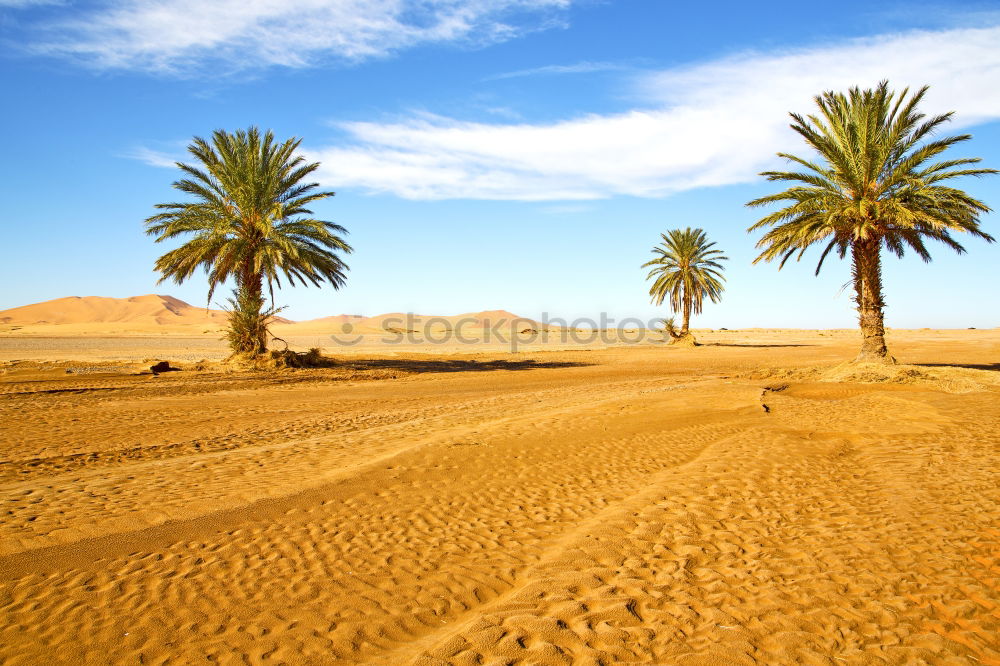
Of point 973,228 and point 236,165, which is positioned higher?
point 236,165

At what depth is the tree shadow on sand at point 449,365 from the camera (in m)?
24.9

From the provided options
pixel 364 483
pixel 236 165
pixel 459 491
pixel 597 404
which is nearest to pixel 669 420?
pixel 597 404

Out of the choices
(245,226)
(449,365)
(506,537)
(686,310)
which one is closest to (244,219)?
(245,226)

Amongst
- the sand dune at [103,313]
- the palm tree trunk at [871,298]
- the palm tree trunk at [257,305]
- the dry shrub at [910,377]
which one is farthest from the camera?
the sand dune at [103,313]

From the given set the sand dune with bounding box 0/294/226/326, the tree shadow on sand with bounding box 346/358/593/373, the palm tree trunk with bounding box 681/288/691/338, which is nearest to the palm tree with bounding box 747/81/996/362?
the tree shadow on sand with bounding box 346/358/593/373

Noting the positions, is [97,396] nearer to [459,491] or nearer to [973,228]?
[459,491]

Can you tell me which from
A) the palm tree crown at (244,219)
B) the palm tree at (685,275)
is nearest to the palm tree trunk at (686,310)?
the palm tree at (685,275)

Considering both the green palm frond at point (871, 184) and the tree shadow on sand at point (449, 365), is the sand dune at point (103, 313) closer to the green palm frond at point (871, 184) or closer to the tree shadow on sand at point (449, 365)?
the tree shadow on sand at point (449, 365)

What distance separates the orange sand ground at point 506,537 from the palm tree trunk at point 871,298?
23.1 ft

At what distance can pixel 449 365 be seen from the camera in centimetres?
2689

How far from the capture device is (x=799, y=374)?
19.8 meters

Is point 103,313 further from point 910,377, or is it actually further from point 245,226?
point 910,377

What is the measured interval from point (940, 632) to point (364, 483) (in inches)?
232

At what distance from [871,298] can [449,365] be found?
16774 mm
